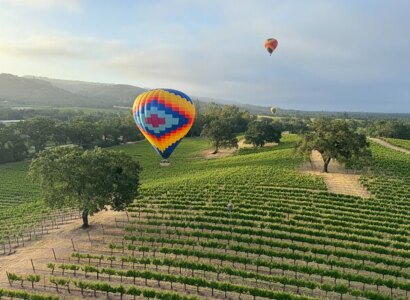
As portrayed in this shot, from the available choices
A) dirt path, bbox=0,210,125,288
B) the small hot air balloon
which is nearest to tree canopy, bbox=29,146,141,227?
dirt path, bbox=0,210,125,288

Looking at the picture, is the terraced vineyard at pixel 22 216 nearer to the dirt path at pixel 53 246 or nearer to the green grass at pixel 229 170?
the dirt path at pixel 53 246

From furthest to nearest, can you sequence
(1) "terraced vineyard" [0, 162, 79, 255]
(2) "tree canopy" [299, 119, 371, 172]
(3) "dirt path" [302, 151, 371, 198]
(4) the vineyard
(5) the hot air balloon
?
(2) "tree canopy" [299, 119, 371, 172] → (3) "dirt path" [302, 151, 371, 198] → (5) the hot air balloon → (1) "terraced vineyard" [0, 162, 79, 255] → (4) the vineyard

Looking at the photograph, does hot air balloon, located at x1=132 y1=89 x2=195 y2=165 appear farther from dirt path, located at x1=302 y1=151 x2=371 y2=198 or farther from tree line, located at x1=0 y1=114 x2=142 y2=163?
tree line, located at x1=0 y1=114 x2=142 y2=163

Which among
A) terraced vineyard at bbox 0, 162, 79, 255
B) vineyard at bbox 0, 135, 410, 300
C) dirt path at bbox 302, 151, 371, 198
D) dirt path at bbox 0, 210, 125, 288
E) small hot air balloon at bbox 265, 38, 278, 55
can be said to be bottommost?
terraced vineyard at bbox 0, 162, 79, 255

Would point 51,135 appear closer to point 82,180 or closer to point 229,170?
point 229,170

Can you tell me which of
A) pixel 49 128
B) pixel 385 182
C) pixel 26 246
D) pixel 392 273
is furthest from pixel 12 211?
pixel 49 128

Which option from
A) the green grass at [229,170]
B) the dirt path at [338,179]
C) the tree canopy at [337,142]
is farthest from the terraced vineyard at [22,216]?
the tree canopy at [337,142]
